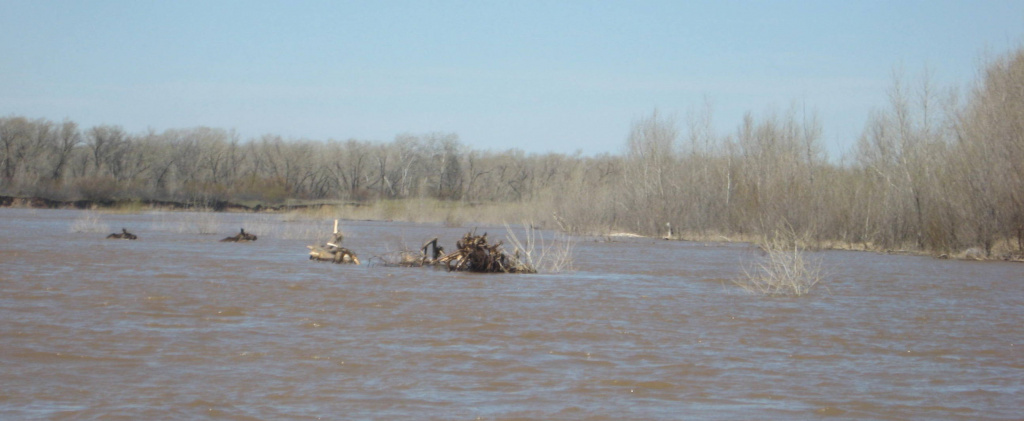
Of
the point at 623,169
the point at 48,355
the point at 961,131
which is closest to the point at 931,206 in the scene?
the point at 961,131

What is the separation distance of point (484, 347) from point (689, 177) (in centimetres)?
3961

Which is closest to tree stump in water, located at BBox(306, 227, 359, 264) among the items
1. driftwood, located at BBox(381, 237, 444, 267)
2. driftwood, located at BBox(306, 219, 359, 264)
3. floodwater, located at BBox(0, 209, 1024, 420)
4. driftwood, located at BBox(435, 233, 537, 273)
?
driftwood, located at BBox(306, 219, 359, 264)

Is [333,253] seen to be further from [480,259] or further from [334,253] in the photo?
[480,259]

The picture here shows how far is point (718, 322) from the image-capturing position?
42.3 feet

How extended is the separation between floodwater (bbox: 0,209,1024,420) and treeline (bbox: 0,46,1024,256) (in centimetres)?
1135

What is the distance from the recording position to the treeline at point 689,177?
3016cm

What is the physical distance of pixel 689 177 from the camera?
159ft

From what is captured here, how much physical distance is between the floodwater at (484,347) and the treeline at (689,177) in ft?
37.2

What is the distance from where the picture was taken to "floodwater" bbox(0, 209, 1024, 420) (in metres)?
7.34

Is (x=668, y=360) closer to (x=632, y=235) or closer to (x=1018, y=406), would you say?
(x=1018, y=406)

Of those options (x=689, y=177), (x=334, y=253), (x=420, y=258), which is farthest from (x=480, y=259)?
(x=689, y=177)

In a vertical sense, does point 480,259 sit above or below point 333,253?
above

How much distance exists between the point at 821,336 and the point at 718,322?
1.60 meters

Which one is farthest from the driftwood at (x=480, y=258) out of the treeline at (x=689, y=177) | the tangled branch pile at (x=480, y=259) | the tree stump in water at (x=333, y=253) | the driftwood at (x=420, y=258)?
the treeline at (x=689, y=177)
